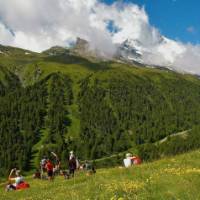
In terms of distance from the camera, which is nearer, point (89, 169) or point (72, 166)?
point (72, 166)

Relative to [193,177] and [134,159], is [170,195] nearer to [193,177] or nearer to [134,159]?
[193,177]

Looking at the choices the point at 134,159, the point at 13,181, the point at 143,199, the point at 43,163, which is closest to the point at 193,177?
the point at 143,199

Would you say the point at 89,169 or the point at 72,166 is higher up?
the point at 89,169

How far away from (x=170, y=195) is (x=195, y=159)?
1393 centimetres

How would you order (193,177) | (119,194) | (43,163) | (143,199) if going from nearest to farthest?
(143,199)
(119,194)
(193,177)
(43,163)

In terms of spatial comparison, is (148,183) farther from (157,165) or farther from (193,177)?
(157,165)

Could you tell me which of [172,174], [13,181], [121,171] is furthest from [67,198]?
[13,181]

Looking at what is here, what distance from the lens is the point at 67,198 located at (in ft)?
72.0

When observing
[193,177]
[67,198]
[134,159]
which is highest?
[134,159]

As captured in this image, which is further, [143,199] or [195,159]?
[195,159]

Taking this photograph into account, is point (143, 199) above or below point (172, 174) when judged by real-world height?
below

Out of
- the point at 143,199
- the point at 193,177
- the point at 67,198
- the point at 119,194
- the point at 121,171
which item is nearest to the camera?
the point at 143,199

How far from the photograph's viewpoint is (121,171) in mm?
32438

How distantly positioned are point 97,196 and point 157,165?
1316 centimetres
